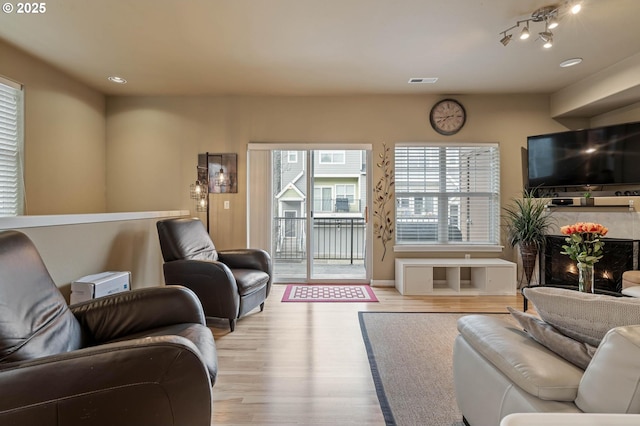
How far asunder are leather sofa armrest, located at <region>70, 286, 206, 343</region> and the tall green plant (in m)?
3.90

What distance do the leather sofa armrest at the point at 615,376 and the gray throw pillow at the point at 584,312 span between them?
0.12m

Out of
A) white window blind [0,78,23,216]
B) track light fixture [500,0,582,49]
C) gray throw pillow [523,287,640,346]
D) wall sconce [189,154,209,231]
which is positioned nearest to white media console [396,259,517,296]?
track light fixture [500,0,582,49]

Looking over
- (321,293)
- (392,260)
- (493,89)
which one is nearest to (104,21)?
(321,293)

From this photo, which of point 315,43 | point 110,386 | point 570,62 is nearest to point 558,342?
point 110,386

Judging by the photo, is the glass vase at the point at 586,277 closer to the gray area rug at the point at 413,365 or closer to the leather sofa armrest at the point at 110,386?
the gray area rug at the point at 413,365

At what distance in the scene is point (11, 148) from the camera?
2916 millimetres

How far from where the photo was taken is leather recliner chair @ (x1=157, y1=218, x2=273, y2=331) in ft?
8.64

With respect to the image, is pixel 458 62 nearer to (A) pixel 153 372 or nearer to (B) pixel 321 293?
(B) pixel 321 293

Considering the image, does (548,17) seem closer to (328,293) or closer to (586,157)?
(586,157)

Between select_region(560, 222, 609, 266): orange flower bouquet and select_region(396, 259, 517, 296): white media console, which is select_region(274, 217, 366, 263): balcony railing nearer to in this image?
select_region(396, 259, 517, 296): white media console

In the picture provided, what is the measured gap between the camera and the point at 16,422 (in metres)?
0.82

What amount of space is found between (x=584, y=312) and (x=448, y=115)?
143 inches

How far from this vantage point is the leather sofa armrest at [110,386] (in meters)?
0.83

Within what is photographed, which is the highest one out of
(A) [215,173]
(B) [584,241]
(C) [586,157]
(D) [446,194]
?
(C) [586,157]
